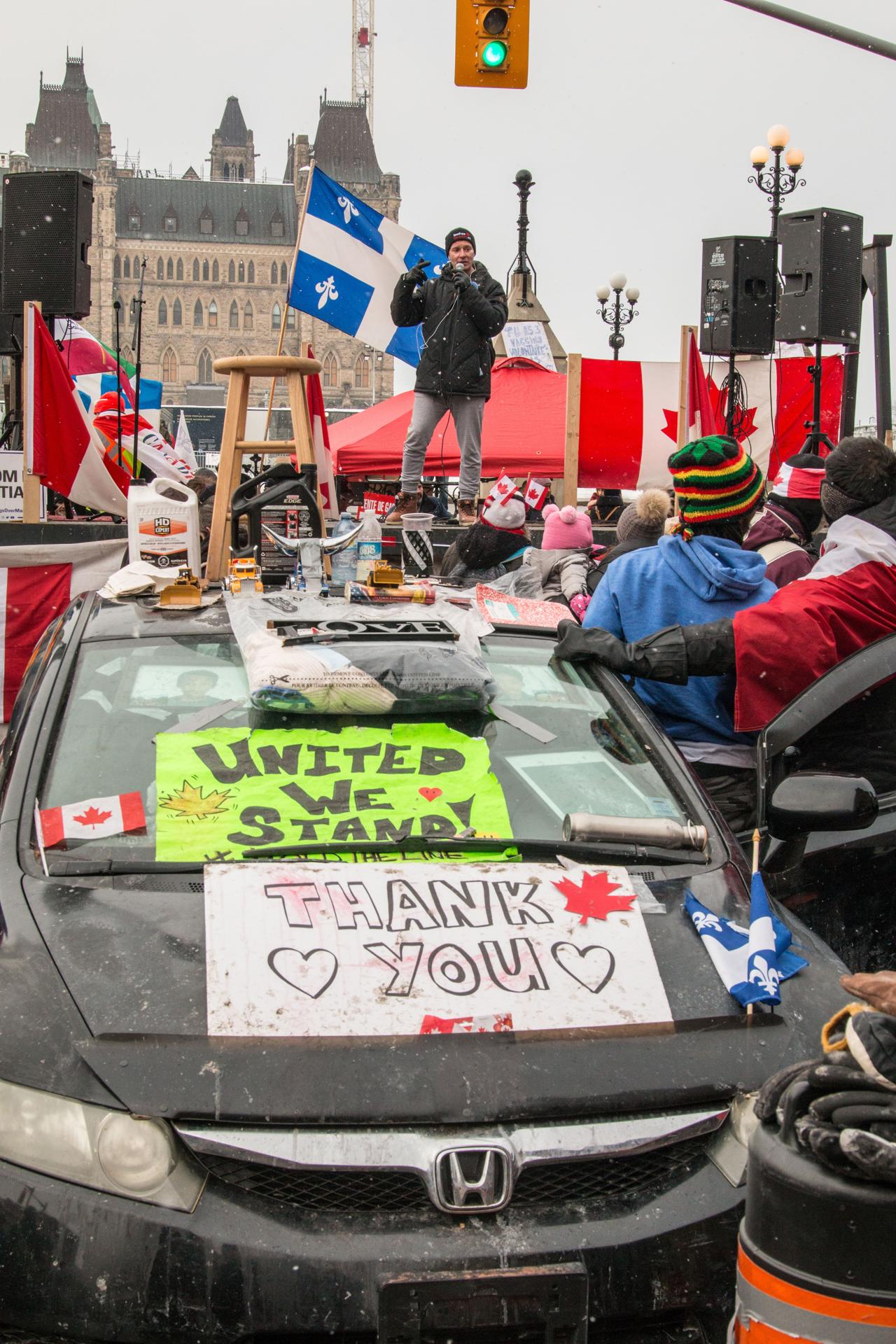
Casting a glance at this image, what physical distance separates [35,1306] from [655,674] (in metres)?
2.43

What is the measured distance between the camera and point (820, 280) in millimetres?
12773

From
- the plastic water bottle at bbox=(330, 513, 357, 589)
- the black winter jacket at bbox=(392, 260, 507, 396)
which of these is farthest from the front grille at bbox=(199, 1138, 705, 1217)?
the black winter jacket at bbox=(392, 260, 507, 396)

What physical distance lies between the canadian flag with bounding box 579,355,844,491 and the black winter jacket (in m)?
4.88

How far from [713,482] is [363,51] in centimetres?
16103

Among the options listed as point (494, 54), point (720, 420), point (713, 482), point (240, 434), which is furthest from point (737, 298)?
point (713, 482)

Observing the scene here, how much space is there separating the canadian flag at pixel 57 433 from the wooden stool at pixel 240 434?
3219mm

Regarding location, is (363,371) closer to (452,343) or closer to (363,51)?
(363,51)

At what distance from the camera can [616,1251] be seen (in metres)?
2.44

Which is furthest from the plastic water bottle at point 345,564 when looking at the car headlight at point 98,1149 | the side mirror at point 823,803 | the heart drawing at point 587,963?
the car headlight at point 98,1149

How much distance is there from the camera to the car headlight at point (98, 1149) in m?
2.42

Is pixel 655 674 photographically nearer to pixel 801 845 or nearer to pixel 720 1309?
pixel 801 845

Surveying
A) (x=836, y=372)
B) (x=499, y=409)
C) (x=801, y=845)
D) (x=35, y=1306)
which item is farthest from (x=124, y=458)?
(x=35, y=1306)

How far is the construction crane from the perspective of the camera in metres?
148

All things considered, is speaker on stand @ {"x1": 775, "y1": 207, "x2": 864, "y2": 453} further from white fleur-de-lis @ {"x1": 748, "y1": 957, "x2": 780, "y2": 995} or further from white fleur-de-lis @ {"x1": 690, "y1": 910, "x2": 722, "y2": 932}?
white fleur-de-lis @ {"x1": 748, "y1": 957, "x2": 780, "y2": 995}
